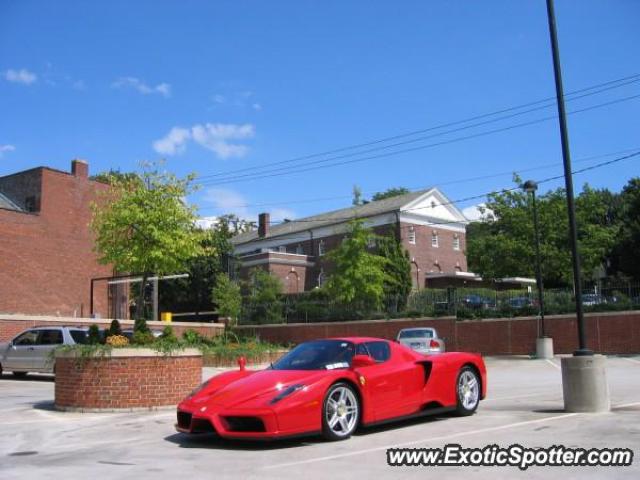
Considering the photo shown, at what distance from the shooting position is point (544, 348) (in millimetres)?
28078

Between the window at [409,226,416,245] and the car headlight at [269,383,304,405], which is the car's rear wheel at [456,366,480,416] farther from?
the window at [409,226,416,245]

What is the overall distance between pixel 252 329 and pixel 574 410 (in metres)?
31.8

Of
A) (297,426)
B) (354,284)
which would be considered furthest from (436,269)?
(297,426)

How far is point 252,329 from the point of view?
40.7 metres

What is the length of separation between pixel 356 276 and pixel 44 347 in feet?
69.8

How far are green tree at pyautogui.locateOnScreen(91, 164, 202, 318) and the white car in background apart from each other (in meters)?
9.20

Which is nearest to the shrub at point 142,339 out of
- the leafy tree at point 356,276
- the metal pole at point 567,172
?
the metal pole at point 567,172

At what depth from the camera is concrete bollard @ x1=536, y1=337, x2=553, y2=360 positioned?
28.1 metres

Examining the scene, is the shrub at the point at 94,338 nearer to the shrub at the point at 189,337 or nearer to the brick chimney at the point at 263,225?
the shrub at the point at 189,337

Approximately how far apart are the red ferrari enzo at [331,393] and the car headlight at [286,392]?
11 millimetres

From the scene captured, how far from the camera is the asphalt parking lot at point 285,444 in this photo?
637 cm

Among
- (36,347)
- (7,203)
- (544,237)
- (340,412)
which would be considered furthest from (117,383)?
(544,237)

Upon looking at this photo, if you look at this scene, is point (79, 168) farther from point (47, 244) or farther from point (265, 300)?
Answer: point (265, 300)

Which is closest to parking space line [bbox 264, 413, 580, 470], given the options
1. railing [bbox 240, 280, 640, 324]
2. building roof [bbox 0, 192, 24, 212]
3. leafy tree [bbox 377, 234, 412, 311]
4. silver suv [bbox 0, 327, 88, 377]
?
silver suv [bbox 0, 327, 88, 377]
